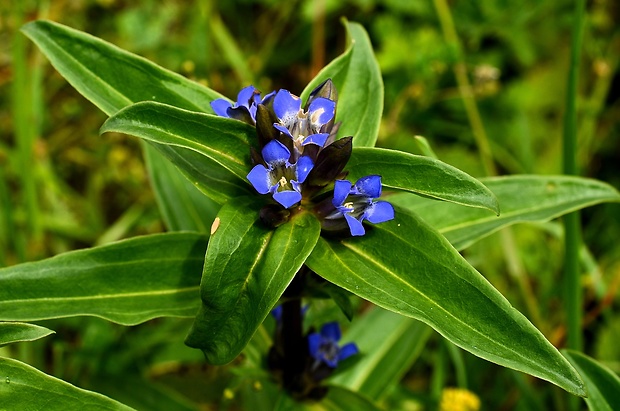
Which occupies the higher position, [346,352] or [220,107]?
[220,107]

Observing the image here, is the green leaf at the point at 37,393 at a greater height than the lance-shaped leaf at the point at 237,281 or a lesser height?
lesser

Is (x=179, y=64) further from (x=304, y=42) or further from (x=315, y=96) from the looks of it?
(x=315, y=96)

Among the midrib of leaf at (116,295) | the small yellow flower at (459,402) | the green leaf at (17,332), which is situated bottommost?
the green leaf at (17,332)

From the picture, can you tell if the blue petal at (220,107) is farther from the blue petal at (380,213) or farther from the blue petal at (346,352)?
the blue petal at (346,352)

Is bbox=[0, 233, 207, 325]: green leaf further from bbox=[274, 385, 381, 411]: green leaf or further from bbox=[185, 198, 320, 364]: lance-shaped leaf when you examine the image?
bbox=[274, 385, 381, 411]: green leaf

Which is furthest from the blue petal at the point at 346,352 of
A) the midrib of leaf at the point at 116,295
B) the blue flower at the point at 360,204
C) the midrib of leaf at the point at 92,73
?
the midrib of leaf at the point at 92,73

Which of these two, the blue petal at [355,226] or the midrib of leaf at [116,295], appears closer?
the blue petal at [355,226]

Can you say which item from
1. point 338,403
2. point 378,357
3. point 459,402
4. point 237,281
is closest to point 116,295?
point 237,281

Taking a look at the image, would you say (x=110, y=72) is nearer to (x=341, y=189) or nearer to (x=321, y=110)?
(x=321, y=110)
